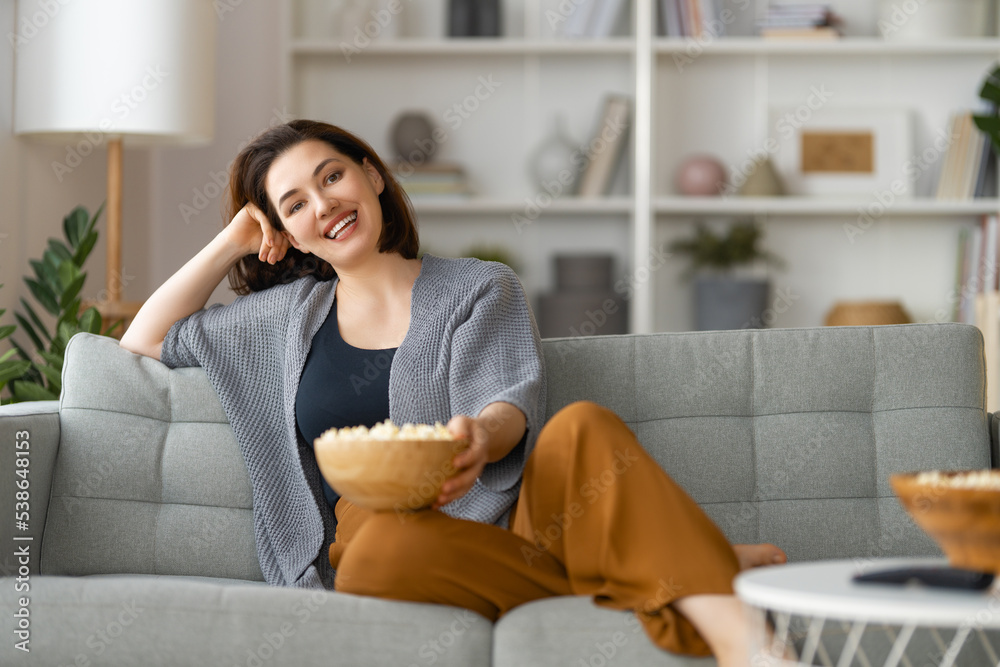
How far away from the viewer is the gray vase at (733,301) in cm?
354

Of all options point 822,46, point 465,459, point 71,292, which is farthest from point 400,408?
point 822,46

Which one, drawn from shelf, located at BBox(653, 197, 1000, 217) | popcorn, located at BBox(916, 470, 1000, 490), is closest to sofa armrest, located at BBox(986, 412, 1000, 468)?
popcorn, located at BBox(916, 470, 1000, 490)

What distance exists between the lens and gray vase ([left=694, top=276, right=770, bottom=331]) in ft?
11.6

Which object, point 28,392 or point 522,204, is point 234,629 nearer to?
point 28,392

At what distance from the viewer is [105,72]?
2.49 meters

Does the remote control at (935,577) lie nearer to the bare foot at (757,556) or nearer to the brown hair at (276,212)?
the bare foot at (757,556)

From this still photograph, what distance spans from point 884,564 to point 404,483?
57 centimetres

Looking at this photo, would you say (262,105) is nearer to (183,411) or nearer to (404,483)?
(183,411)

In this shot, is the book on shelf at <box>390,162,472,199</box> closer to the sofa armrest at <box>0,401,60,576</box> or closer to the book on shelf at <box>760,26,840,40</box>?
the book on shelf at <box>760,26,840,40</box>

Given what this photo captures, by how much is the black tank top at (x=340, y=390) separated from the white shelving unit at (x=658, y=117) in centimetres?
192

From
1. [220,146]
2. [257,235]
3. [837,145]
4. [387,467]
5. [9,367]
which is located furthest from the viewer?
[837,145]

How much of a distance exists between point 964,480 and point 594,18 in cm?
282

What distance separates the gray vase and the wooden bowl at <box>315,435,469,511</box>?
7.70 feet

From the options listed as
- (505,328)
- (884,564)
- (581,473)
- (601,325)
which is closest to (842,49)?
(601,325)
